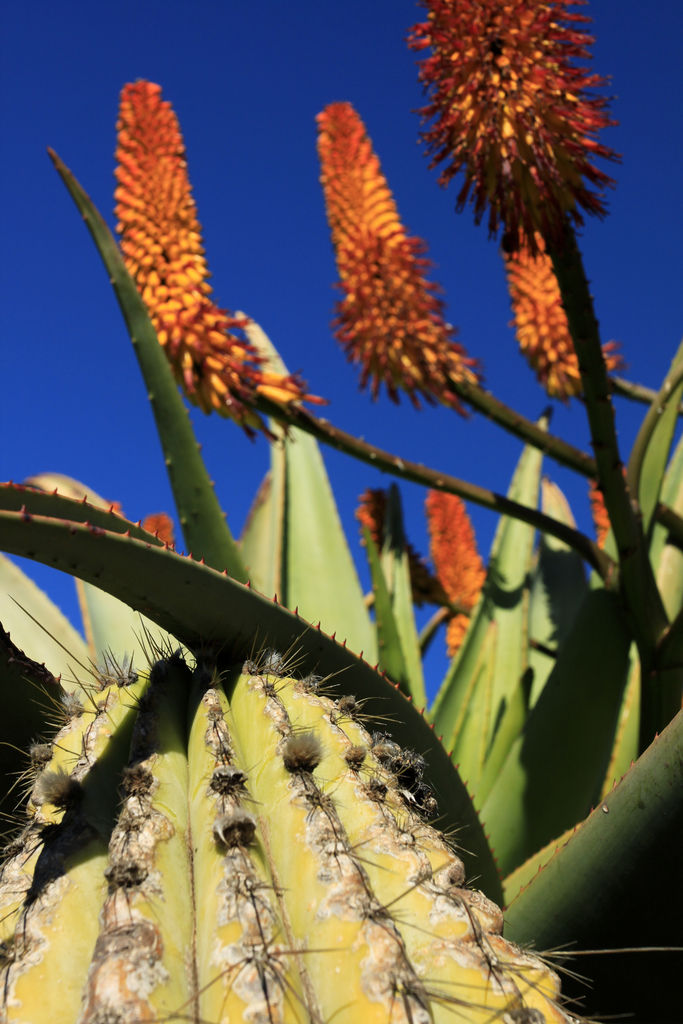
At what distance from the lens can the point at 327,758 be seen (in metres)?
0.92

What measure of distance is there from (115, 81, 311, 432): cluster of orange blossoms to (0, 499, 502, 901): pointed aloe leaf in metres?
1.05

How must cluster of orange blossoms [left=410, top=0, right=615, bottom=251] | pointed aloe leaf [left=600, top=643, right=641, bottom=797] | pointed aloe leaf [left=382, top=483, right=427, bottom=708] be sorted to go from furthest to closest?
pointed aloe leaf [left=382, top=483, right=427, bottom=708], pointed aloe leaf [left=600, top=643, right=641, bottom=797], cluster of orange blossoms [left=410, top=0, right=615, bottom=251]

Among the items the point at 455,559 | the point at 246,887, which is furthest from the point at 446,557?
the point at 246,887

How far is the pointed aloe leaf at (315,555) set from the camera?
2.83 metres

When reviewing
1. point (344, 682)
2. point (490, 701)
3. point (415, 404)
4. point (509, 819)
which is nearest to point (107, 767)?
point (344, 682)

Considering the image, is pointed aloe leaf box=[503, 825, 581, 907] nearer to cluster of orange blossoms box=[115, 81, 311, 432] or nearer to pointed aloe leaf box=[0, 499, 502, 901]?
pointed aloe leaf box=[0, 499, 502, 901]

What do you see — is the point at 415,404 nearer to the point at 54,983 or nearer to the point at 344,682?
the point at 344,682

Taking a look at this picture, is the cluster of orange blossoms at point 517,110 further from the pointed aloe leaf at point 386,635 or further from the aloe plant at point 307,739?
the pointed aloe leaf at point 386,635

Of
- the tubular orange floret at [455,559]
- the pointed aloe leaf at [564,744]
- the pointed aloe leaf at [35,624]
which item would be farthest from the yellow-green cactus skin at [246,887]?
the tubular orange floret at [455,559]

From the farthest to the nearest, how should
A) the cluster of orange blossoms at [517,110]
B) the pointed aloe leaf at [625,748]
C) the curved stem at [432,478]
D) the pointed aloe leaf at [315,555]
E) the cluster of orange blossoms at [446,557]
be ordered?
the cluster of orange blossoms at [446,557]
the pointed aloe leaf at [315,555]
the pointed aloe leaf at [625,748]
the curved stem at [432,478]
the cluster of orange blossoms at [517,110]

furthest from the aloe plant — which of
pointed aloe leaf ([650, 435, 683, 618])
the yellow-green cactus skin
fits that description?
pointed aloe leaf ([650, 435, 683, 618])

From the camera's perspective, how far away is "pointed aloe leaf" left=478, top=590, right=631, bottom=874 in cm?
205

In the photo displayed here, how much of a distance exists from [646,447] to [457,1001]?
1.80 m

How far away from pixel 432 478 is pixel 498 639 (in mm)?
950
